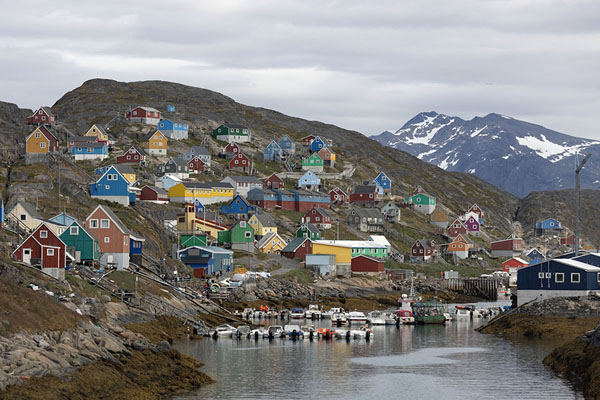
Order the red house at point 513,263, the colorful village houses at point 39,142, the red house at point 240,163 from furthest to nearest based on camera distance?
the red house at point 240,163 < the red house at point 513,263 < the colorful village houses at point 39,142

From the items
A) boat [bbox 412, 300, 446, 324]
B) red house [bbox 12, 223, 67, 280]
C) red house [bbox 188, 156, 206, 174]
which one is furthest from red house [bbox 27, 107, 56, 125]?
red house [bbox 12, 223, 67, 280]

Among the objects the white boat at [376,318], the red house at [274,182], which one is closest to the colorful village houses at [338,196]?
the red house at [274,182]

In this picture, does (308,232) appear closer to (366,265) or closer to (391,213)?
(366,265)

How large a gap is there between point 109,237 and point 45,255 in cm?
1751

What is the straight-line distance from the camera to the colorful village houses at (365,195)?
197 m

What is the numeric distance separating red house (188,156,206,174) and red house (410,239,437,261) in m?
44.4

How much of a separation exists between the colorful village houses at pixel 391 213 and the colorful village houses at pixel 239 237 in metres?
49.8

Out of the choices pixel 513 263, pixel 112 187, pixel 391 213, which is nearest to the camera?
pixel 112 187

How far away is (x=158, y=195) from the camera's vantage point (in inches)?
6284

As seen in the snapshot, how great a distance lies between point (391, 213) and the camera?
7549 inches

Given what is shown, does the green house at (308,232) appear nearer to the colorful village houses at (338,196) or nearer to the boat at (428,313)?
the colorful village houses at (338,196)

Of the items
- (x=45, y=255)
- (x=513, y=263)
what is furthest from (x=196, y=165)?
(x=45, y=255)

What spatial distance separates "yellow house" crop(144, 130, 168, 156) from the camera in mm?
188375

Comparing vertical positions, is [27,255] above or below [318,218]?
below
